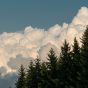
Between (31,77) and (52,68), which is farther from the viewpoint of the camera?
(31,77)

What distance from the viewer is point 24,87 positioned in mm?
75500

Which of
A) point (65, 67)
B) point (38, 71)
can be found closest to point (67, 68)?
point (65, 67)

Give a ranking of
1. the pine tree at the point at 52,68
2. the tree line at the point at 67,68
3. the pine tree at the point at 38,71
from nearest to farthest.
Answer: the tree line at the point at 67,68
the pine tree at the point at 52,68
the pine tree at the point at 38,71

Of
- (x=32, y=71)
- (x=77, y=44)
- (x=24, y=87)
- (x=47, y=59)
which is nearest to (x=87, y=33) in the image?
(x=77, y=44)

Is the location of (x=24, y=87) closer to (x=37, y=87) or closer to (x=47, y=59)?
(x=37, y=87)

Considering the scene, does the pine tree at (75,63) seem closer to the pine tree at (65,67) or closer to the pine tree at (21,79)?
the pine tree at (65,67)

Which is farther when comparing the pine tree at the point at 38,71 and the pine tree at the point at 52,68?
the pine tree at the point at 38,71

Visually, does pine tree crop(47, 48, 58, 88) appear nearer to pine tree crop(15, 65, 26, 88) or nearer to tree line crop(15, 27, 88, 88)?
tree line crop(15, 27, 88, 88)

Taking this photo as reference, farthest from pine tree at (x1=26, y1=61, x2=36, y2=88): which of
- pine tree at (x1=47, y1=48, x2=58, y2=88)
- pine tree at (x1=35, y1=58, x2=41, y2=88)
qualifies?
pine tree at (x1=47, y1=48, x2=58, y2=88)

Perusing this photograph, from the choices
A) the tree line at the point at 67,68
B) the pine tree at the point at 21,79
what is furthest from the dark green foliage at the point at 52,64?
the pine tree at the point at 21,79

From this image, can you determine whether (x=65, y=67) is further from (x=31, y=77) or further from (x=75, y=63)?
(x=31, y=77)

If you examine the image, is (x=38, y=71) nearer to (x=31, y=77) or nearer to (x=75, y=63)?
(x=31, y=77)

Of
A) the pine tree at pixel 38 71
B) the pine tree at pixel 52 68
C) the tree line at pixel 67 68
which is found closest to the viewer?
the tree line at pixel 67 68

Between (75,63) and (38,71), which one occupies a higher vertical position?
(38,71)
